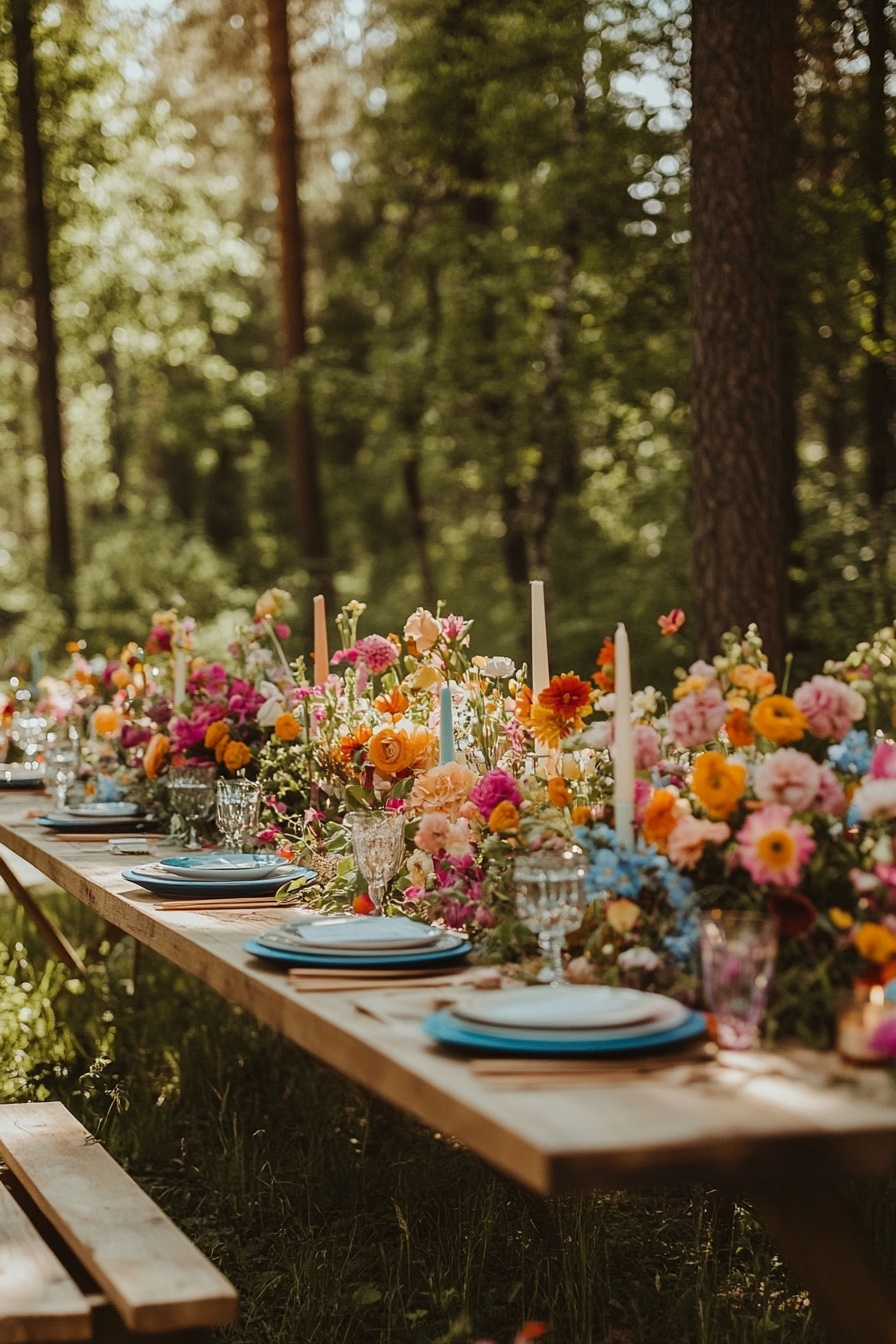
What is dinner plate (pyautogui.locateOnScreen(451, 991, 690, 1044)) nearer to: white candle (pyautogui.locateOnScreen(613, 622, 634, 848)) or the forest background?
white candle (pyautogui.locateOnScreen(613, 622, 634, 848))

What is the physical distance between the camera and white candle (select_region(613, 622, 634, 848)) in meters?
2.22

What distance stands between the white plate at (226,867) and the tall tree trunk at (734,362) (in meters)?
3.74

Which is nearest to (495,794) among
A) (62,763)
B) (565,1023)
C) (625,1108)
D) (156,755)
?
(565,1023)

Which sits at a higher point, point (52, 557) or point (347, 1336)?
point (52, 557)

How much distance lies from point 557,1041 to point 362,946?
0.58 m

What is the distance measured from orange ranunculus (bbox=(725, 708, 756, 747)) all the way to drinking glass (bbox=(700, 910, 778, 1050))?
0.39 metres

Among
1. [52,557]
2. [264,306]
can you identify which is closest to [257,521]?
[264,306]

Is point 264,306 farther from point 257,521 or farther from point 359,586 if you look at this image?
point 359,586

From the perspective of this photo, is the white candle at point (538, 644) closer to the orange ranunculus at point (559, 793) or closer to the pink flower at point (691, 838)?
the orange ranunculus at point (559, 793)

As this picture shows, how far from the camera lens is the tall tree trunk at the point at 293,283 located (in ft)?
47.7

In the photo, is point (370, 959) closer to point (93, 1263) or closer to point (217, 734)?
point (93, 1263)

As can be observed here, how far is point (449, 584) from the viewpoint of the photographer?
61.8 ft

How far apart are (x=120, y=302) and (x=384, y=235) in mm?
3760

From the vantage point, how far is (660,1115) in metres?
1.63
